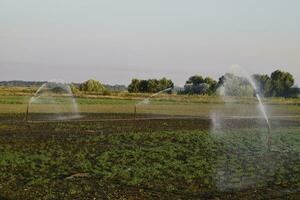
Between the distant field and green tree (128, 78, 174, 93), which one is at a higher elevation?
green tree (128, 78, 174, 93)

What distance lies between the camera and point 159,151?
2684cm

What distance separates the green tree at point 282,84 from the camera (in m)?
161

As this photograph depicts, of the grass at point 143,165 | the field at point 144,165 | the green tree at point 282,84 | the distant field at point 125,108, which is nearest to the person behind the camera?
the field at point 144,165

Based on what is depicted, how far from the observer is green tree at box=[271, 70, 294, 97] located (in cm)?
16088

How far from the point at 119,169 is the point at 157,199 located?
4.80 m

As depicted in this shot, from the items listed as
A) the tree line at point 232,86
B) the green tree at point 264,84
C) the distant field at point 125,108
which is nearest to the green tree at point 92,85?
the tree line at point 232,86

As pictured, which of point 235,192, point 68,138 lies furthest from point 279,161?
point 68,138

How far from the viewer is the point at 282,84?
16288 cm

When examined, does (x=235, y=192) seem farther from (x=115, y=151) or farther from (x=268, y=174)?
(x=115, y=151)

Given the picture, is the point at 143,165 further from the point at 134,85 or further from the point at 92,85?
the point at 134,85

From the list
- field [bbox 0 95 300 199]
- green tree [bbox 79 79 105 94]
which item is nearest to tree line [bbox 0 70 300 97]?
green tree [bbox 79 79 105 94]

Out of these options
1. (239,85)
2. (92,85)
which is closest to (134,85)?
(92,85)

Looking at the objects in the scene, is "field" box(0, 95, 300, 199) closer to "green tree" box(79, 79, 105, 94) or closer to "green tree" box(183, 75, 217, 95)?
"green tree" box(183, 75, 217, 95)

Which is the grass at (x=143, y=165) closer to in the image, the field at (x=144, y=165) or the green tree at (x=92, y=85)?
the field at (x=144, y=165)
